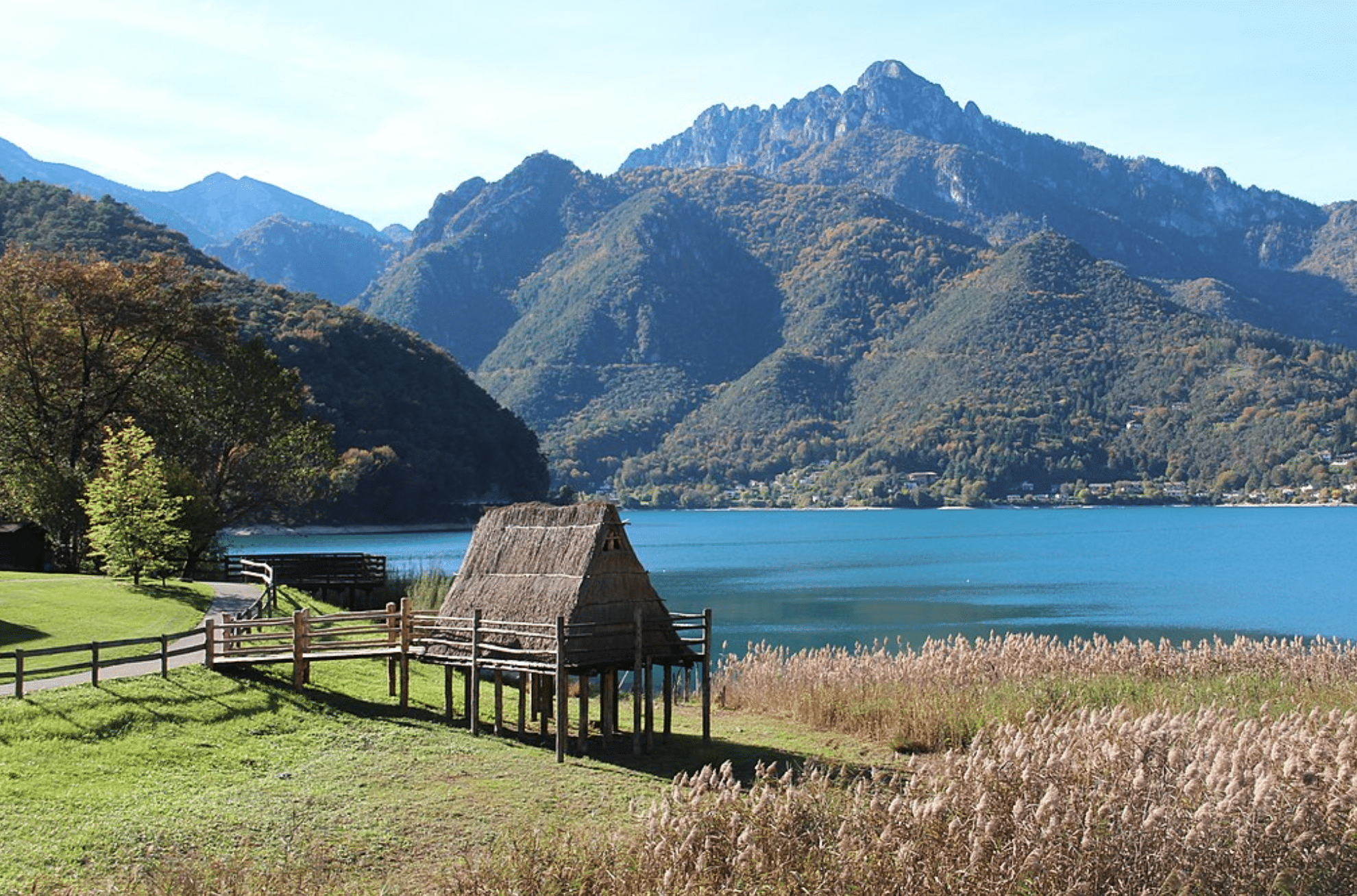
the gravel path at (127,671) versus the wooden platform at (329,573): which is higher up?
the gravel path at (127,671)

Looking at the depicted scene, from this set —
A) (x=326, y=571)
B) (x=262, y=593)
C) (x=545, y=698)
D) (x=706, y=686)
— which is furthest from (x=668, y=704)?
(x=326, y=571)

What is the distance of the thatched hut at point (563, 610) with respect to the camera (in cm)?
1978

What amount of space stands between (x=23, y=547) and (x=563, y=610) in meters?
27.4

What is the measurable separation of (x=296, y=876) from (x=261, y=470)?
1647 inches

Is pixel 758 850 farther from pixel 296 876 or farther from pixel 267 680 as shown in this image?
pixel 267 680

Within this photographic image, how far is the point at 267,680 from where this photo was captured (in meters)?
21.9

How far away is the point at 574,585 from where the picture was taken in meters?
20.2

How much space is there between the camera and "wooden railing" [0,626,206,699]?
1839cm

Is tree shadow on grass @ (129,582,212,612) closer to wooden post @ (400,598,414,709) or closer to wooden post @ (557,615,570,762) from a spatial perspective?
wooden post @ (400,598,414,709)

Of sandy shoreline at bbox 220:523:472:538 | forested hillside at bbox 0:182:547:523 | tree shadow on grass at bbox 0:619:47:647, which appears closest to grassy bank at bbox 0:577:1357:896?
tree shadow on grass at bbox 0:619:47:647

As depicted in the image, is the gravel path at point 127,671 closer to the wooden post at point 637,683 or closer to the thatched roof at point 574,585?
the thatched roof at point 574,585

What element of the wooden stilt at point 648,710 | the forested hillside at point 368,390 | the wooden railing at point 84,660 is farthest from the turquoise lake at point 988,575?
the wooden railing at point 84,660

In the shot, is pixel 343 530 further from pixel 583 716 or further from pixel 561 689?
pixel 561 689

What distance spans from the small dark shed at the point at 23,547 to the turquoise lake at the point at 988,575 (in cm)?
2089
